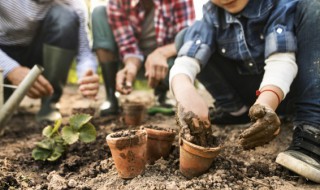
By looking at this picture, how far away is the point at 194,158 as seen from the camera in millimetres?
1644

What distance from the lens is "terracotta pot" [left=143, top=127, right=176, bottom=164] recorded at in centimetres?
182

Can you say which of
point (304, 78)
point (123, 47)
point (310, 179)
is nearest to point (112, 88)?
point (123, 47)

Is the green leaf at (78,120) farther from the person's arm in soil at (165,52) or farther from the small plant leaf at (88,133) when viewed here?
the person's arm in soil at (165,52)

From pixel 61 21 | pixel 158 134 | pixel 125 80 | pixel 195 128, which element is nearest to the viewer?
pixel 195 128

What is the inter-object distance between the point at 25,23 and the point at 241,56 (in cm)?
175

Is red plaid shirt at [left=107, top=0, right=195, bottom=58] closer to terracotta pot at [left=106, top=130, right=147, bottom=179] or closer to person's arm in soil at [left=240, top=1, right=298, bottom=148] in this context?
person's arm in soil at [left=240, top=1, right=298, bottom=148]

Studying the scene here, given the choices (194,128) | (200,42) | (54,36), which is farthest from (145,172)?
(54,36)

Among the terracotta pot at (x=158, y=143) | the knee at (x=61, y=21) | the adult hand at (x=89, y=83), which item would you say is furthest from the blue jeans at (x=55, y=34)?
the terracotta pot at (x=158, y=143)

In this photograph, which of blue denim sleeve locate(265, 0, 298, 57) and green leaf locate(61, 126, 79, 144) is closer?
blue denim sleeve locate(265, 0, 298, 57)

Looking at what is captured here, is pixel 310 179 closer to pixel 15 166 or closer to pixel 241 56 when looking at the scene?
pixel 241 56

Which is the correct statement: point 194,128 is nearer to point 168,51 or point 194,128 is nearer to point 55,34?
point 168,51

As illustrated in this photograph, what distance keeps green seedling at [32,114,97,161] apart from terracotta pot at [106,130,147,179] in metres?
0.51

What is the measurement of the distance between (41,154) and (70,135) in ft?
0.65

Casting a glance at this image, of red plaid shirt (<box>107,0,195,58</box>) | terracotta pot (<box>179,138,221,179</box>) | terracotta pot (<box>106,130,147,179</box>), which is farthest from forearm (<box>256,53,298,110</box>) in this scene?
red plaid shirt (<box>107,0,195,58</box>)
